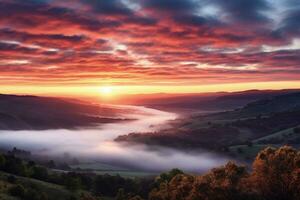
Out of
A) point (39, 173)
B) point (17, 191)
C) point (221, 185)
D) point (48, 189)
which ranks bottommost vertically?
point (39, 173)

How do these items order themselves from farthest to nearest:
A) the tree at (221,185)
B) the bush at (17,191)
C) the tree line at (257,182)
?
1. the bush at (17,191)
2. the tree at (221,185)
3. the tree line at (257,182)

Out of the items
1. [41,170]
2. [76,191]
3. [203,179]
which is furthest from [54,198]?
[203,179]

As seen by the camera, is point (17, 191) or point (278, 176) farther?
point (17, 191)

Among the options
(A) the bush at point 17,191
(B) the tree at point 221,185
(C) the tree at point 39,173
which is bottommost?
(C) the tree at point 39,173

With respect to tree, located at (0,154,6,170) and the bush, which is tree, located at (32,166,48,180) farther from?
the bush

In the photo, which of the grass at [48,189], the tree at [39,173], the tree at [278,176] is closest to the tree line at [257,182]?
the tree at [278,176]

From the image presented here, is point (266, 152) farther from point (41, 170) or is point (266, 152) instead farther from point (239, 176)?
point (41, 170)

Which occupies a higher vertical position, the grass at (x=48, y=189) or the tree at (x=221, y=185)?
the tree at (x=221, y=185)

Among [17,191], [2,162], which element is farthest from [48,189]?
[17,191]

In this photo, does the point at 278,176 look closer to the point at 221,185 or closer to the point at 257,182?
the point at 257,182

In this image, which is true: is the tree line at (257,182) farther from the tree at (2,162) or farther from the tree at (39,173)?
the tree at (39,173)

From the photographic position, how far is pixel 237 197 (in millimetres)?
59094

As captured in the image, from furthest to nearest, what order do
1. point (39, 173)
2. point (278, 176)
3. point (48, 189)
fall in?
point (39, 173), point (48, 189), point (278, 176)

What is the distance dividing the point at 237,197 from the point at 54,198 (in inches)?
3042
